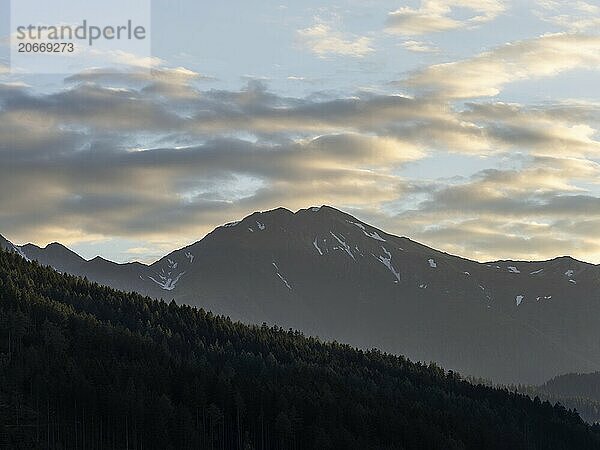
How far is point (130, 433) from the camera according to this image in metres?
199

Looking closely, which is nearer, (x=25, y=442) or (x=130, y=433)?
(x=25, y=442)

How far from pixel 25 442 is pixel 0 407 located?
579 inches

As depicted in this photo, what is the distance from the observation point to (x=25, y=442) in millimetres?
187375

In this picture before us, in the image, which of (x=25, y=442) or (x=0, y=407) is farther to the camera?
(x=0, y=407)

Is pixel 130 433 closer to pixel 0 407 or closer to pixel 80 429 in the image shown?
pixel 80 429

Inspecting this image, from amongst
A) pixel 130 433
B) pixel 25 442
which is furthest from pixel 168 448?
pixel 25 442

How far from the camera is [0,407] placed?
655 feet

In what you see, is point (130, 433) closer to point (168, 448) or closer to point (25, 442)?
point (168, 448)

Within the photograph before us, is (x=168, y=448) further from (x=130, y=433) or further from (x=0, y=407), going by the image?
(x=0, y=407)

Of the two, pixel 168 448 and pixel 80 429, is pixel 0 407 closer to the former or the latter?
pixel 80 429

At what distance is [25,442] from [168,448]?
2496 centimetres

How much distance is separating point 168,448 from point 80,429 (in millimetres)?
15431

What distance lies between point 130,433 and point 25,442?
19.5 m

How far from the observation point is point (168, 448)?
7830 inches
